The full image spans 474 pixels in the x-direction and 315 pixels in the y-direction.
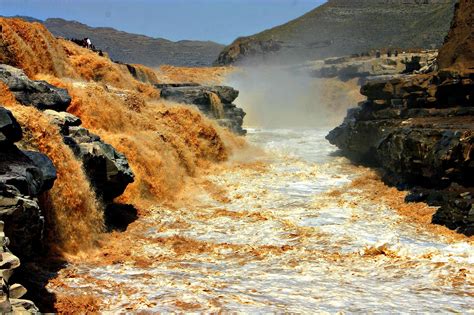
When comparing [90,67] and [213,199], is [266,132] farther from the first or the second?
[213,199]

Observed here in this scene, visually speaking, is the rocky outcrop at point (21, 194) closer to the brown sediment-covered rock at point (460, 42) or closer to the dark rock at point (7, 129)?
the dark rock at point (7, 129)

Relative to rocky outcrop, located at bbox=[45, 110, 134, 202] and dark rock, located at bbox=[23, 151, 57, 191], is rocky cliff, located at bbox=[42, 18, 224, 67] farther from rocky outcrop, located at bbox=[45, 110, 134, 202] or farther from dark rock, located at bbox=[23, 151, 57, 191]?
dark rock, located at bbox=[23, 151, 57, 191]

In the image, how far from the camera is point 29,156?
8906mm

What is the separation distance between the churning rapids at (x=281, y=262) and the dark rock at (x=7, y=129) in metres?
2.36

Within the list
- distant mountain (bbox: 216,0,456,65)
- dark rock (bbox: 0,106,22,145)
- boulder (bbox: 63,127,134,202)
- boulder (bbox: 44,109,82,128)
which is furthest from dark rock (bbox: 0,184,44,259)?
distant mountain (bbox: 216,0,456,65)

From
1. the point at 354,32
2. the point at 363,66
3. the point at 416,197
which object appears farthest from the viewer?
the point at 354,32

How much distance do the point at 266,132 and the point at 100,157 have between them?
88.4ft

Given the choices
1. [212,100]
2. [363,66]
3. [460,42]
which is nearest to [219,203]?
[460,42]

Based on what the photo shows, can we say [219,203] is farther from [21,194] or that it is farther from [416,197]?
[21,194]

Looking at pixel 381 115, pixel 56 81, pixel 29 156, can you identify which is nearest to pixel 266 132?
pixel 381 115

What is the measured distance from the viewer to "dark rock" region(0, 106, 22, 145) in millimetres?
8127

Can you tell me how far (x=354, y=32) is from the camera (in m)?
101

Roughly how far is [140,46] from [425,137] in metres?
151

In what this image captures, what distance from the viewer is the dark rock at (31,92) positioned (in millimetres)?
13031
